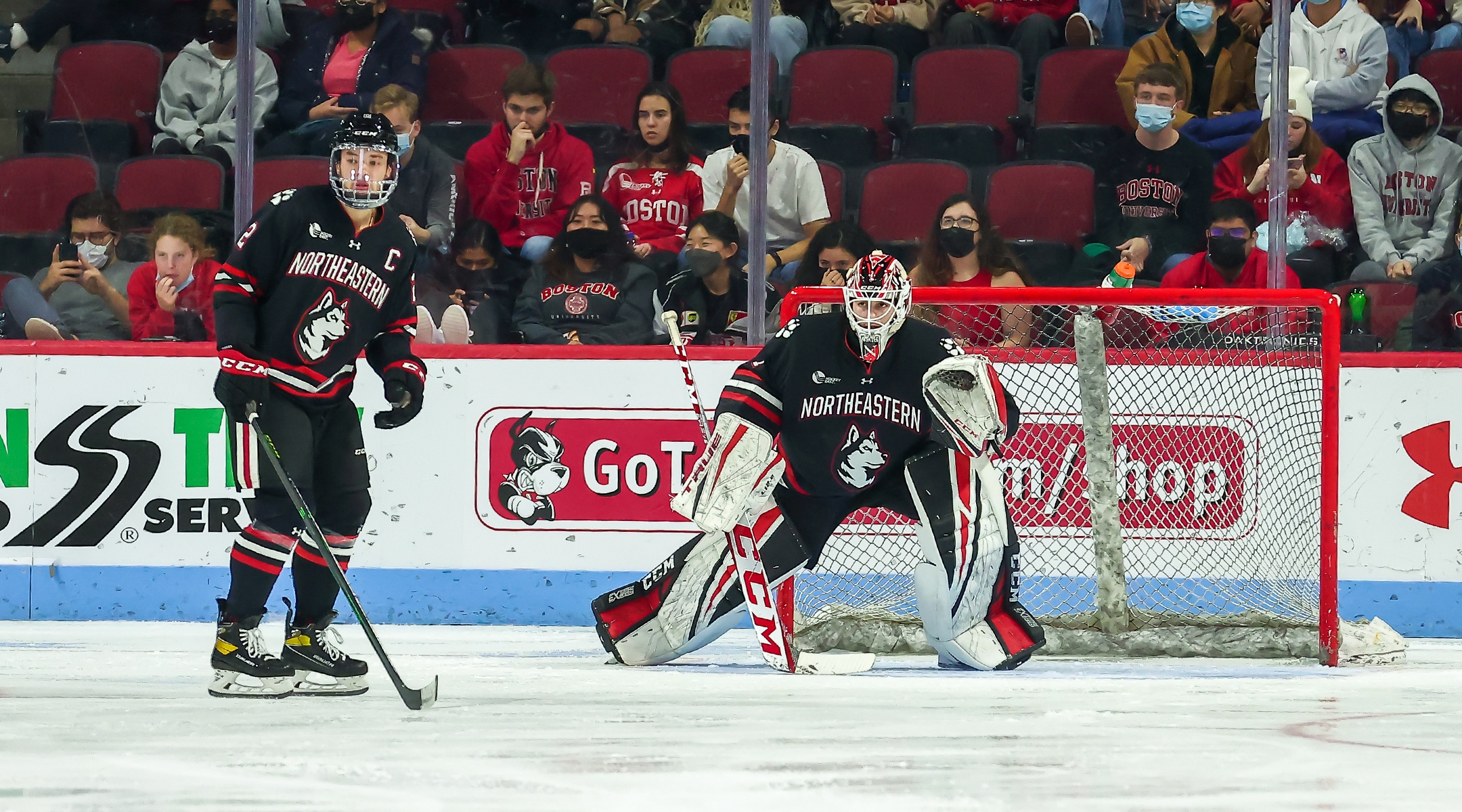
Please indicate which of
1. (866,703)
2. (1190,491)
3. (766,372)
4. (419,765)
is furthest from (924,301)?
(419,765)

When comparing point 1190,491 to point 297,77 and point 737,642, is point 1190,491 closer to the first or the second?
point 737,642

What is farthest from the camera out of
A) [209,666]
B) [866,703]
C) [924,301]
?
[924,301]

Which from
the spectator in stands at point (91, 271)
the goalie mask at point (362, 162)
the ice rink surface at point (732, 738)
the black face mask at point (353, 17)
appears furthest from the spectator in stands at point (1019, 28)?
the spectator in stands at point (91, 271)

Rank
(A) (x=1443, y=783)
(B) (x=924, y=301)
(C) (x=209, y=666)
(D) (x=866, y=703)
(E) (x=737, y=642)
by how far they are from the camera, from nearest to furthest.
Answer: (A) (x=1443, y=783)
(D) (x=866, y=703)
(C) (x=209, y=666)
(B) (x=924, y=301)
(E) (x=737, y=642)

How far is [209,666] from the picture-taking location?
4.12 metres

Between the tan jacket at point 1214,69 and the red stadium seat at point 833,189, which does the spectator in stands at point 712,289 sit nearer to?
the red stadium seat at point 833,189

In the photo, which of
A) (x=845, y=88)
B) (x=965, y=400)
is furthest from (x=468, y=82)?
(x=965, y=400)

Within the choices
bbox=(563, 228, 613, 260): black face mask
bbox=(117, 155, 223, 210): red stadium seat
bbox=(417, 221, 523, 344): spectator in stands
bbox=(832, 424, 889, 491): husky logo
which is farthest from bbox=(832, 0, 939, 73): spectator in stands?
bbox=(117, 155, 223, 210): red stadium seat

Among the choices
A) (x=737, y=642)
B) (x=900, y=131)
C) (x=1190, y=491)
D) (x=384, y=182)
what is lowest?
(x=737, y=642)

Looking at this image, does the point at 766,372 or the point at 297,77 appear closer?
the point at 766,372

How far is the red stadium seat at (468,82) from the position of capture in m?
5.20

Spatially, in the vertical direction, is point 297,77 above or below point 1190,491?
above

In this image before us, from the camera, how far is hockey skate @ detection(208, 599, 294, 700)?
3.58 m

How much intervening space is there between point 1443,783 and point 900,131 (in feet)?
9.46
